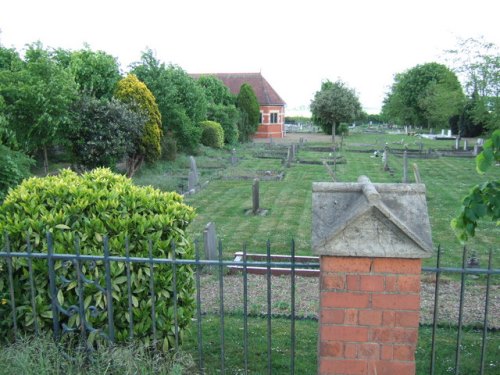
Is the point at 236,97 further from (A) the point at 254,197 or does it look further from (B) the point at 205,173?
(A) the point at 254,197

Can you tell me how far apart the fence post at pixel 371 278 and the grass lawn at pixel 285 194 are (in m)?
1.29

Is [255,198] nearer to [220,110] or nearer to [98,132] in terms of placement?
[98,132]

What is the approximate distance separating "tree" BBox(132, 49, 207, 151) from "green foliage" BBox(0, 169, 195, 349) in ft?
66.7

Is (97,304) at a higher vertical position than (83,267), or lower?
lower

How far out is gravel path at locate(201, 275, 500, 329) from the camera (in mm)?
6836

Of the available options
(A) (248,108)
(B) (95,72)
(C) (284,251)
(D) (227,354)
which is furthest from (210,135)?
(D) (227,354)

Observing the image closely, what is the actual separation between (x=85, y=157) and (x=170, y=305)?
14457 mm

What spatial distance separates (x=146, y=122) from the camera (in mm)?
20453

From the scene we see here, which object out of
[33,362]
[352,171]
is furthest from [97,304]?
[352,171]

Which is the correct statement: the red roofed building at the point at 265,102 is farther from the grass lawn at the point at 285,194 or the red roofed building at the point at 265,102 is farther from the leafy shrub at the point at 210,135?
the grass lawn at the point at 285,194

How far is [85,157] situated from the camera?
57.9 feet

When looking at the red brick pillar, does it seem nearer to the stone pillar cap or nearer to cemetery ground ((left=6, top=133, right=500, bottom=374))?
the stone pillar cap

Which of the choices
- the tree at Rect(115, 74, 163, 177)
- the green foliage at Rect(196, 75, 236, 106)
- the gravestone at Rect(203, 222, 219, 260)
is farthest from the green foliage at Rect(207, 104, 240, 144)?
the gravestone at Rect(203, 222, 219, 260)

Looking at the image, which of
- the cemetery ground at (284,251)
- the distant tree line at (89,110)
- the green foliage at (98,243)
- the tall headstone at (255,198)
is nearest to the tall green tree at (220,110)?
the distant tree line at (89,110)
